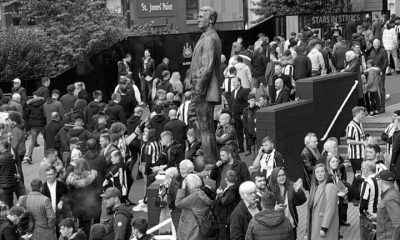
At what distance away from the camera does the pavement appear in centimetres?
1706

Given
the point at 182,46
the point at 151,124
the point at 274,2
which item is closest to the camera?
the point at 151,124

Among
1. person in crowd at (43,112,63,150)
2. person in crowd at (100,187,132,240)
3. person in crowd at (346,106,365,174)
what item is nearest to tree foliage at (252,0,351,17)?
person in crowd at (43,112,63,150)

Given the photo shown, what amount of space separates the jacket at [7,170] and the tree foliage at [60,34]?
15.1 m

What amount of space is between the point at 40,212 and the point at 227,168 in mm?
2822

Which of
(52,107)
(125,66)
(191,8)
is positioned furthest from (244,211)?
(191,8)

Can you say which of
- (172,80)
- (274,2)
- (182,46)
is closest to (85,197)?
(172,80)

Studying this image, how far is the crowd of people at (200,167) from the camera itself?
46.7 feet

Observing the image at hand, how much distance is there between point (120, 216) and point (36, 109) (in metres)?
12.0

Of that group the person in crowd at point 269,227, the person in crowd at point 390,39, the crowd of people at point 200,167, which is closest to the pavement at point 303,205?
the crowd of people at point 200,167

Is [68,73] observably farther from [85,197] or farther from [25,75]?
[85,197]

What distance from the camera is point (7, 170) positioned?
18781 mm

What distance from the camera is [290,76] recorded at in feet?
80.7

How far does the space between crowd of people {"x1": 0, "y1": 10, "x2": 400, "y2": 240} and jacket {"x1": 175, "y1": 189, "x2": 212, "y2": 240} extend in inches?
0.6

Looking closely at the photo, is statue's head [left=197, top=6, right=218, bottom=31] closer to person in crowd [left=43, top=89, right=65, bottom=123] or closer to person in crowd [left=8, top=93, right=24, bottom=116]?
person in crowd [left=43, top=89, right=65, bottom=123]
